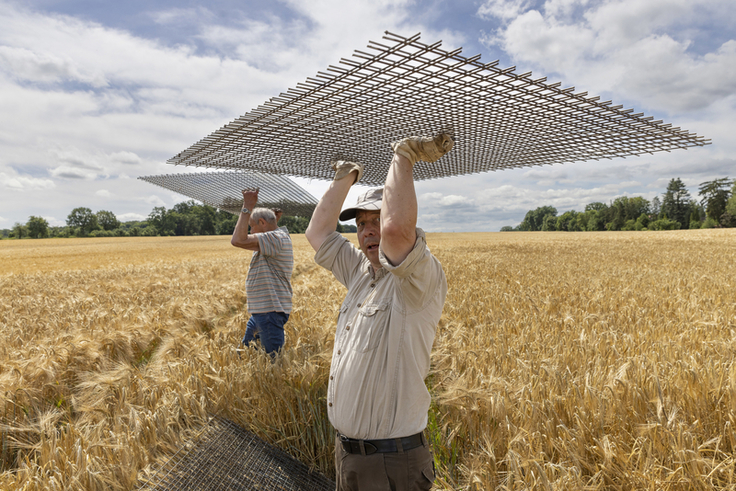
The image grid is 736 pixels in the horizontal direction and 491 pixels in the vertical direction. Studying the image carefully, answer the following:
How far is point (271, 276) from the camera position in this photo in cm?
417

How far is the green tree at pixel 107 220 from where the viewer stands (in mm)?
112812

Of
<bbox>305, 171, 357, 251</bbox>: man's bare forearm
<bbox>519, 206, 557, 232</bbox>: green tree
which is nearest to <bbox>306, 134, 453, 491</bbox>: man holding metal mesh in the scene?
<bbox>305, 171, 357, 251</bbox>: man's bare forearm

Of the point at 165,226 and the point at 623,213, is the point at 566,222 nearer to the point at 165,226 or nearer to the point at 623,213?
the point at 623,213

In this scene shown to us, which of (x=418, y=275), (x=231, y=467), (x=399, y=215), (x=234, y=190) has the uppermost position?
(x=234, y=190)

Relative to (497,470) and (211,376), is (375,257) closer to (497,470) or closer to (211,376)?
(497,470)

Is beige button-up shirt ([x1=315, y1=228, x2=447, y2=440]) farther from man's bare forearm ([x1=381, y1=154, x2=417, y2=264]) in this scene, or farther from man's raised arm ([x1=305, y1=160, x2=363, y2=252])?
man's raised arm ([x1=305, y1=160, x2=363, y2=252])

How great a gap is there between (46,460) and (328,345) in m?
2.31

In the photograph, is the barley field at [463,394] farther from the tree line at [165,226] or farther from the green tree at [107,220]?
the green tree at [107,220]

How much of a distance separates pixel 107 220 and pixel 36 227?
17449mm

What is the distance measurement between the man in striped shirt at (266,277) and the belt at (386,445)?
238cm

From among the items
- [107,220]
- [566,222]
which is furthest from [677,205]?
[107,220]

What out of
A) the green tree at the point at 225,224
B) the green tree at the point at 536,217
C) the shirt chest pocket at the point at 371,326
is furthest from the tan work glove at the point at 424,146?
the green tree at the point at 536,217

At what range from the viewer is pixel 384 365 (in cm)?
177

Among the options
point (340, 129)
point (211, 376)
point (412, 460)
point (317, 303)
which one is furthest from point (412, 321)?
point (317, 303)
